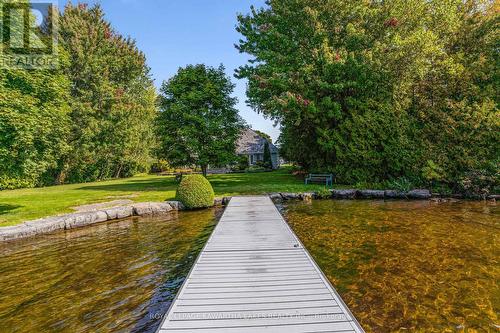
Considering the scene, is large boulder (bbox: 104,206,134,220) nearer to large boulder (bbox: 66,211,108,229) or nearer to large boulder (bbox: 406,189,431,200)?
large boulder (bbox: 66,211,108,229)

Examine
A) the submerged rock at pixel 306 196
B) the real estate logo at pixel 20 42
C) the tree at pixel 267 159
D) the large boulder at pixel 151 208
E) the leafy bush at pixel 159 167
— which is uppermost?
the real estate logo at pixel 20 42

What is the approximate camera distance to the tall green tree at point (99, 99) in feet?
104

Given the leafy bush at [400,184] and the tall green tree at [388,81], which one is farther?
the tall green tree at [388,81]

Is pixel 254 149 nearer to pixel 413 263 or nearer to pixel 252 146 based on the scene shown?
pixel 252 146

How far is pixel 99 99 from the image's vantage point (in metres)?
33.7

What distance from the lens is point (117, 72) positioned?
37562 mm

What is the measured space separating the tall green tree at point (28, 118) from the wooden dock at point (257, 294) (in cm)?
1063

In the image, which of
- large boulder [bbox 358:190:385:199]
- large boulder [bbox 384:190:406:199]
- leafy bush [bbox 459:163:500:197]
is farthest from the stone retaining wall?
leafy bush [bbox 459:163:500:197]

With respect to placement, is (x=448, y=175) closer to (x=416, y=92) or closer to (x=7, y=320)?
(x=416, y=92)

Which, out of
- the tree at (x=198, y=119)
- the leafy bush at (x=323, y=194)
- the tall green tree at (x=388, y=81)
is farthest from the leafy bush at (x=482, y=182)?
the tree at (x=198, y=119)

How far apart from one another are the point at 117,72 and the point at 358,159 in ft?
106

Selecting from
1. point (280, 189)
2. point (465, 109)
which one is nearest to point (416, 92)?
point (465, 109)

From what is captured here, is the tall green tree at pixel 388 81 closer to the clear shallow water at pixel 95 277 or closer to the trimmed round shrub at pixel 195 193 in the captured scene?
the trimmed round shrub at pixel 195 193

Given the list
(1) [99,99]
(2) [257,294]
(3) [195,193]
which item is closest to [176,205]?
(3) [195,193]
